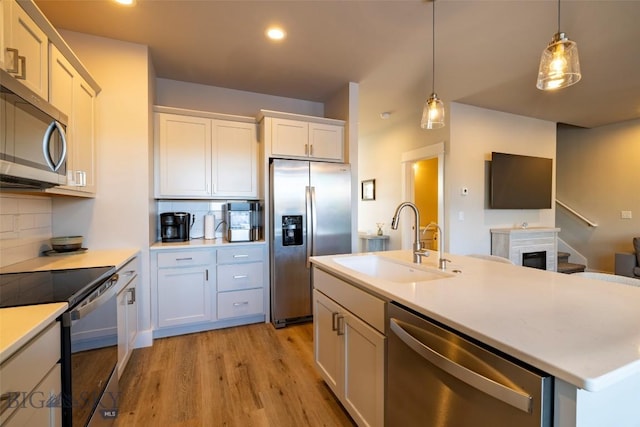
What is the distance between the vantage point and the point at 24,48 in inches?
55.1

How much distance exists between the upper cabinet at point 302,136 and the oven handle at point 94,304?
6.27ft

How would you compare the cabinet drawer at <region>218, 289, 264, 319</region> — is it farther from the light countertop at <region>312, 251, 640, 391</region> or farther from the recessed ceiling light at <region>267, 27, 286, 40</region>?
the recessed ceiling light at <region>267, 27, 286, 40</region>

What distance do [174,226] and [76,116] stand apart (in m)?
1.29

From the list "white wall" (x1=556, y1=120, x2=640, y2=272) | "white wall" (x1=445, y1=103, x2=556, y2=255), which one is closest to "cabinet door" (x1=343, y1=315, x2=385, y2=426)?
"white wall" (x1=445, y1=103, x2=556, y2=255)

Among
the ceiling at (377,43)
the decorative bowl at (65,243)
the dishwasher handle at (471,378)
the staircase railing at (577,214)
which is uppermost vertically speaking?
the ceiling at (377,43)

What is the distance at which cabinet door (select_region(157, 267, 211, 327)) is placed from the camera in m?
2.64

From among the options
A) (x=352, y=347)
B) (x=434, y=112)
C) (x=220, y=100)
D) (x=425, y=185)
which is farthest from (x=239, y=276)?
(x=425, y=185)

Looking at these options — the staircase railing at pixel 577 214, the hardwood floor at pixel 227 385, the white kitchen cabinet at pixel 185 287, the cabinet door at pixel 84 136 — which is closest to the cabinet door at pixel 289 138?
the white kitchen cabinet at pixel 185 287

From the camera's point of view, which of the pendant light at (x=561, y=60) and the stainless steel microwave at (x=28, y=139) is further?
the pendant light at (x=561, y=60)

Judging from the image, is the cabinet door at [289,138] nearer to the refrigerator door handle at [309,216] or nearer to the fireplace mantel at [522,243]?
the refrigerator door handle at [309,216]

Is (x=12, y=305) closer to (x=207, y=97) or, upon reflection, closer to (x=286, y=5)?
(x=286, y=5)

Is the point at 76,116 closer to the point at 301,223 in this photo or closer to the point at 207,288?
the point at 207,288

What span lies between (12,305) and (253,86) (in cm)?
300

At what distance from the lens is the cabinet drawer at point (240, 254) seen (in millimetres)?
2871
